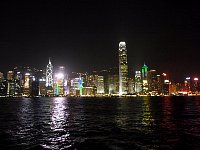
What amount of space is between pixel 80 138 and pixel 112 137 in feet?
12.3

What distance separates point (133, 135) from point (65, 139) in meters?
8.44

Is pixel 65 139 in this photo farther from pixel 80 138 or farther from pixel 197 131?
pixel 197 131

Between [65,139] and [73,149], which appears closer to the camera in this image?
[73,149]

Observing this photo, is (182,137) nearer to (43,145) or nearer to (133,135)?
(133,135)

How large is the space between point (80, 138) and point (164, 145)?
A: 9957 mm

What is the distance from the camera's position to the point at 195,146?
94.0 ft

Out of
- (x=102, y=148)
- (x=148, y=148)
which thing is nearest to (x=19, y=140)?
(x=102, y=148)

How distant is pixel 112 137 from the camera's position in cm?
3353

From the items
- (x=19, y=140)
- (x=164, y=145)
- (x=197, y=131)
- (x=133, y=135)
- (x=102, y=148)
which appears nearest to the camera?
(x=102, y=148)

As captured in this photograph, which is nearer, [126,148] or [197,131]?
[126,148]

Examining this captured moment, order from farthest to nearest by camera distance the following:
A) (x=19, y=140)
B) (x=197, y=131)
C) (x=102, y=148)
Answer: (x=197, y=131)
(x=19, y=140)
(x=102, y=148)

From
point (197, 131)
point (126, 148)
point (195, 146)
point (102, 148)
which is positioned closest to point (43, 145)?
point (102, 148)

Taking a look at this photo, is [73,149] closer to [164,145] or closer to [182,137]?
[164,145]

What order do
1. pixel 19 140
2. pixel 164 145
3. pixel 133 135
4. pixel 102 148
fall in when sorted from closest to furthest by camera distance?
pixel 102 148
pixel 164 145
pixel 19 140
pixel 133 135
